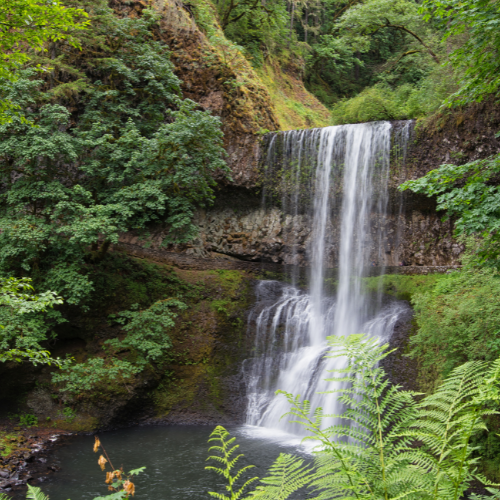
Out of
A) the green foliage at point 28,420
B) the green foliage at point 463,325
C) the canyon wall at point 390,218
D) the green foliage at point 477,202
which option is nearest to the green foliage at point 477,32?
the green foliage at point 477,202

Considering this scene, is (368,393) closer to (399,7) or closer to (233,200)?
(233,200)

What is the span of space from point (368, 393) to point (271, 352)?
11.6 metres

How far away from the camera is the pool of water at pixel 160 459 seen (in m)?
7.80

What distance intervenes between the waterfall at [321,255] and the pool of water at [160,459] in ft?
5.96

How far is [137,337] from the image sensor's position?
36.8ft

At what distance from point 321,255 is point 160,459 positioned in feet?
32.6

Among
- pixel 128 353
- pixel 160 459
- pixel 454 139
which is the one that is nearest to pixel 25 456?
pixel 160 459

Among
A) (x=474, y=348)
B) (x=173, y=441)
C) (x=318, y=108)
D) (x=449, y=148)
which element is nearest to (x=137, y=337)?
(x=173, y=441)

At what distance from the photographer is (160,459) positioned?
914cm

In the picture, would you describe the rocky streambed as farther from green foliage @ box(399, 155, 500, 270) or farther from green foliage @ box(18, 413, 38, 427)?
green foliage @ box(399, 155, 500, 270)

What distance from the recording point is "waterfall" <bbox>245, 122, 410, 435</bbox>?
12.3 metres

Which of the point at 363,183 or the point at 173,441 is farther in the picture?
the point at 363,183

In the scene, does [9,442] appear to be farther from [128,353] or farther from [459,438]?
[459,438]

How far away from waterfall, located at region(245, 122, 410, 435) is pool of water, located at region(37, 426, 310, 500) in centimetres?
182
